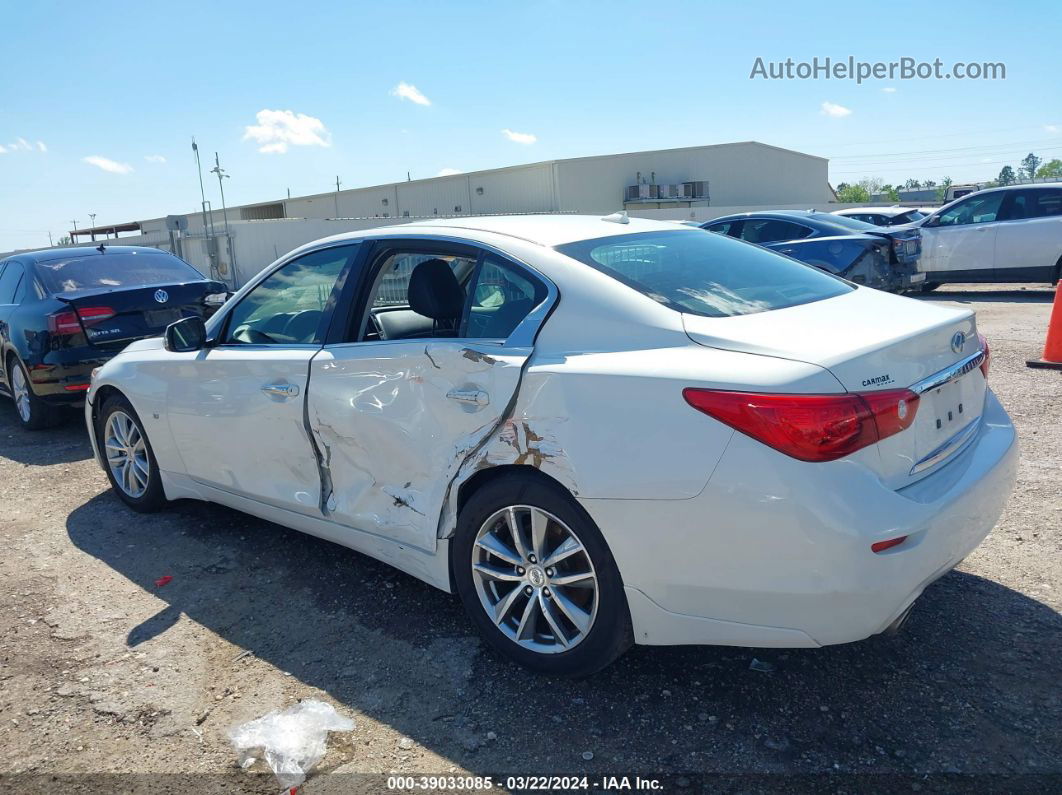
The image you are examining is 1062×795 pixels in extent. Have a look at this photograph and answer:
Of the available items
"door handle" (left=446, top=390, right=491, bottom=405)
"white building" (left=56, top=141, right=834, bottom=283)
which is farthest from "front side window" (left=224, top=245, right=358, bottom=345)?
"white building" (left=56, top=141, right=834, bottom=283)

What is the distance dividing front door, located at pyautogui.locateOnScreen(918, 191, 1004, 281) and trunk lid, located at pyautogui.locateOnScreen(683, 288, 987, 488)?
1074cm

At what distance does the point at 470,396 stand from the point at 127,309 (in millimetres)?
5215

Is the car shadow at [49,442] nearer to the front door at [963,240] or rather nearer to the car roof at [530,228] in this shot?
the car roof at [530,228]

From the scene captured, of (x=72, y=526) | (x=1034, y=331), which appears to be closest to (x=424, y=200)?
(x=1034, y=331)

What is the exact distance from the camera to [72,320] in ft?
22.8

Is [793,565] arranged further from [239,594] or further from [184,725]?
[239,594]

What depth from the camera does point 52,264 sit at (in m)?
7.56

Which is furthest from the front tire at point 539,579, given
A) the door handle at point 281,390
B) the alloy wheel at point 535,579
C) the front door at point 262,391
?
the door handle at point 281,390

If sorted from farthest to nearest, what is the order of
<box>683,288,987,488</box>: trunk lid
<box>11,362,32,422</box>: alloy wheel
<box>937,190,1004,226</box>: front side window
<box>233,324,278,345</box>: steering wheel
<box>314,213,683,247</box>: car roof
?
<box>937,190,1004,226</box>: front side window
<box>11,362,32,422</box>: alloy wheel
<box>233,324,278,345</box>: steering wheel
<box>314,213,683,247</box>: car roof
<box>683,288,987,488</box>: trunk lid

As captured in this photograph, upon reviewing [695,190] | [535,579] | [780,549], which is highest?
[695,190]

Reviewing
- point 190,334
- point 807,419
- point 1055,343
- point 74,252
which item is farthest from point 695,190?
point 807,419

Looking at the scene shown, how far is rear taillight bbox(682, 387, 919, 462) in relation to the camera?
7.88ft

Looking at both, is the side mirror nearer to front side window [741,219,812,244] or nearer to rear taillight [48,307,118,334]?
rear taillight [48,307,118,334]

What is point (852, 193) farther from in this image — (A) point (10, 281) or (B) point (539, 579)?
(B) point (539, 579)
